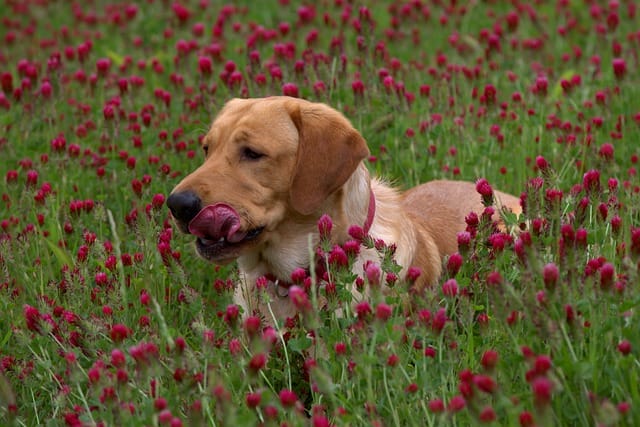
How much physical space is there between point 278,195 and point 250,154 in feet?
0.73

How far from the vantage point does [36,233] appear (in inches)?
192

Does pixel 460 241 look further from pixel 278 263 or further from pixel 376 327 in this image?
pixel 278 263

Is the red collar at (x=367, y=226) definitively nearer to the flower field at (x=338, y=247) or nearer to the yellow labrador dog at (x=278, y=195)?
the yellow labrador dog at (x=278, y=195)

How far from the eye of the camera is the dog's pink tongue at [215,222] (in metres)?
3.97

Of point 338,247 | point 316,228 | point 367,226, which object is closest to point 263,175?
point 316,228

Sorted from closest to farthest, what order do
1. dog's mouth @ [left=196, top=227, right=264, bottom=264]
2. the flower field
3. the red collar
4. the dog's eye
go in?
the flower field
dog's mouth @ [left=196, top=227, right=264, bottom=264]
the dog's eye
the red collar

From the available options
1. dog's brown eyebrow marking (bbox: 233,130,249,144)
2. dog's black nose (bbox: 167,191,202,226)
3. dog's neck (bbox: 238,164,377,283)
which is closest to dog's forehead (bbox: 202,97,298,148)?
dog's brown eyebrow marking (bbox: 233,130,249,144)

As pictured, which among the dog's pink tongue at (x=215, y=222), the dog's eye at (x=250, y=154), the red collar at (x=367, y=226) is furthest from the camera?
the red collar at (x=367, y=226)

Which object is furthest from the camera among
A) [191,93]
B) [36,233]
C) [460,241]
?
[191,93]

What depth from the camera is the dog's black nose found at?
13.1 feet

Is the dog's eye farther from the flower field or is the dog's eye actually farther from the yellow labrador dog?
the flower field

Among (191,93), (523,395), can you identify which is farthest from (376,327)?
(191,93)

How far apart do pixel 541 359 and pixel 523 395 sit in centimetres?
33

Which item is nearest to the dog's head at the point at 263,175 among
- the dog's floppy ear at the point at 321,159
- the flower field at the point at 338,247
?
the dog's floppy ear at the point at 321,159
